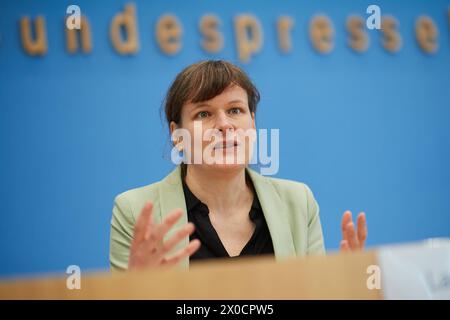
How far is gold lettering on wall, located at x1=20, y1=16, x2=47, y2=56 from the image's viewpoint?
7.02ft

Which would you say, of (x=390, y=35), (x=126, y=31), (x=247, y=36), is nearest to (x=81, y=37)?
(x=126, y=31)

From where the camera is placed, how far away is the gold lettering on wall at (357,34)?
2537 millimetres

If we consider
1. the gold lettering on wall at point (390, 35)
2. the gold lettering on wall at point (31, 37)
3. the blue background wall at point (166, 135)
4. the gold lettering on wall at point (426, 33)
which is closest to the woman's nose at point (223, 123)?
the blue background wall at point (166, 135)

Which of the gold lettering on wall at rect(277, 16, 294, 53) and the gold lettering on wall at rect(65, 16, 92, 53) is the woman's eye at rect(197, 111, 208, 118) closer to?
the gold lettering on wall at rect(65, 16, 92, 53)

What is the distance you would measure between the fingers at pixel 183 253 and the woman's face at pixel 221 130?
400mm

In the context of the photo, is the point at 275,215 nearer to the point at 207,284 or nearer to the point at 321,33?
the point at 207,284

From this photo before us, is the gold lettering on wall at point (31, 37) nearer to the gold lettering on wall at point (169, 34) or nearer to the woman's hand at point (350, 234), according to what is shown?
the gold lettering on wall at point (169, 34)

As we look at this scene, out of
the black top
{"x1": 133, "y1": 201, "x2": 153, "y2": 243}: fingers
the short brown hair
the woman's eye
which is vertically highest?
the short brown hair

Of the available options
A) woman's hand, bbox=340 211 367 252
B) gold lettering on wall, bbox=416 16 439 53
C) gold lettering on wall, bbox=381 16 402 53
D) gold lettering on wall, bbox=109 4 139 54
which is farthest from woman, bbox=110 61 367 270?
gold lettering on wall, bbox=416 16 439 53

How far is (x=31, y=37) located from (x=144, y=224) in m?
1.56

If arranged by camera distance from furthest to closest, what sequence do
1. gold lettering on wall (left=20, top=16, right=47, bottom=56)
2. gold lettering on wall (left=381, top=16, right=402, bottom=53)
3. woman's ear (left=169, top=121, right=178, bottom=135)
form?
gold lettering on wall (left=381, top=16, right=402, bottom=53) < gold lettering on wall (left=20, top=16, right=47, bottom=56) < woman's ear (left=169, top=121, right=178, bottom=135)

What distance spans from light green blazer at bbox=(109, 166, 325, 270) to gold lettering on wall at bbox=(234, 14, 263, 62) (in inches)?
43.2

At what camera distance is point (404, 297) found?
2.14 feet
